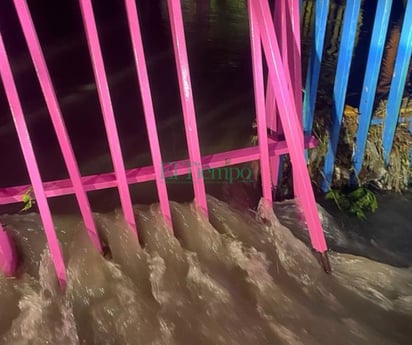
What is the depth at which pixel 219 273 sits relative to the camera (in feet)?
7.41

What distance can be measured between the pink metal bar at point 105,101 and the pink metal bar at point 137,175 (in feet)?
0.34

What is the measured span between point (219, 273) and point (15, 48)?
10.6ft

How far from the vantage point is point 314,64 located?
247 centimetres

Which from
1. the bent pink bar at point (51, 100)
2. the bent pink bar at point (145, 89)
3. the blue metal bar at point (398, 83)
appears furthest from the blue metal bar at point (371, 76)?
the bent pink bar at point (51, 100)

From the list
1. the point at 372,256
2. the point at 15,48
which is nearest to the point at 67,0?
the point at 15,48

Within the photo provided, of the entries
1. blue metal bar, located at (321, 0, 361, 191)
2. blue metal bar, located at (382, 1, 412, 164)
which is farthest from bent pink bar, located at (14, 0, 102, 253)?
blue metal bar, located at (382, 1, 412, 164)

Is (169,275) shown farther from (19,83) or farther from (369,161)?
(19,83)

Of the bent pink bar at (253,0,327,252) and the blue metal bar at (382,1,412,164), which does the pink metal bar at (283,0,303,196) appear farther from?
the blue metal bar at (382,1,412,164)

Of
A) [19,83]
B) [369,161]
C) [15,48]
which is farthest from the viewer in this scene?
[15,48]

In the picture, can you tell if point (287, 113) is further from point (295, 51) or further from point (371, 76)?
point (371, 76)

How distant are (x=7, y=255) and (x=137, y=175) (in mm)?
600

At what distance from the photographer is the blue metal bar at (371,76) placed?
8.05 feet

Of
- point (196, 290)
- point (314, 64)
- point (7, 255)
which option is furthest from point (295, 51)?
point (7, 255)

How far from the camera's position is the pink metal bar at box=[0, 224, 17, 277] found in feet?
6.81
